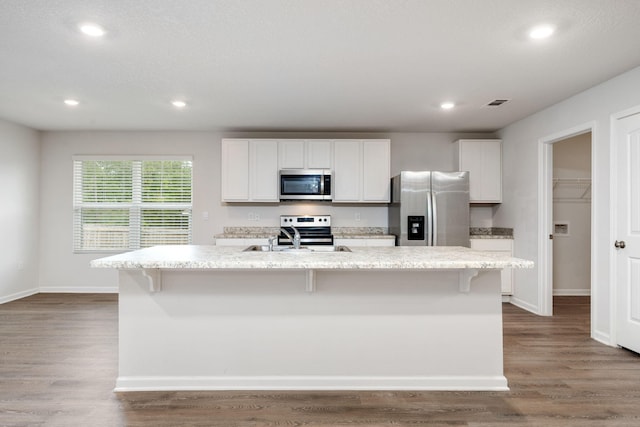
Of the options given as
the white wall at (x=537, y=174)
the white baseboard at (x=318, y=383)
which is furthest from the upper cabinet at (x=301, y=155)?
the white baseboard at (x=318, y=383)

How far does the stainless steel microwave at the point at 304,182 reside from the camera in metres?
5.17

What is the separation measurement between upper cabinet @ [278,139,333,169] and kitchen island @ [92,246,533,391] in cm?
289

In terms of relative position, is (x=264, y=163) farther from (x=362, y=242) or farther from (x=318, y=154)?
(x=362, y=242)

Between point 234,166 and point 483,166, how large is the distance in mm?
3385

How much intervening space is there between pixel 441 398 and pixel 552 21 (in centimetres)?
242

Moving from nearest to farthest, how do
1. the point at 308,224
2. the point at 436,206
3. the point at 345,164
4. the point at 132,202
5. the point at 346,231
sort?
the point at 436,206 < the point at 345,164 < the point at 308,224 < the point at 346,231 < the point at 132,202

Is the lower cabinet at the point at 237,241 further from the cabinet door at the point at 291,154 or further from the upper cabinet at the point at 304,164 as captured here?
the cabinet door at the point at 291,154

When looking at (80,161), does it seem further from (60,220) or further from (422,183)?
(422,183)

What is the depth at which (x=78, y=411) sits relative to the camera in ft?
7.32

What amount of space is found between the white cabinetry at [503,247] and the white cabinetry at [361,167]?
1378 mm

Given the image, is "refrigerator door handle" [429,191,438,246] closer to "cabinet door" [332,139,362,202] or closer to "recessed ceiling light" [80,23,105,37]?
"cabinet door" [332,139,362,202]

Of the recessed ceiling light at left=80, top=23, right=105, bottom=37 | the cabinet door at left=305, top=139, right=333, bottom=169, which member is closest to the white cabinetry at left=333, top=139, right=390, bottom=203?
the cabinet door at left=305, top=139, right=333, bottom=169

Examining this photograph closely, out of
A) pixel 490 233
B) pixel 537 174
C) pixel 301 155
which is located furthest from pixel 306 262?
pixel 490 233

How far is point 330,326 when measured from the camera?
2.52m
